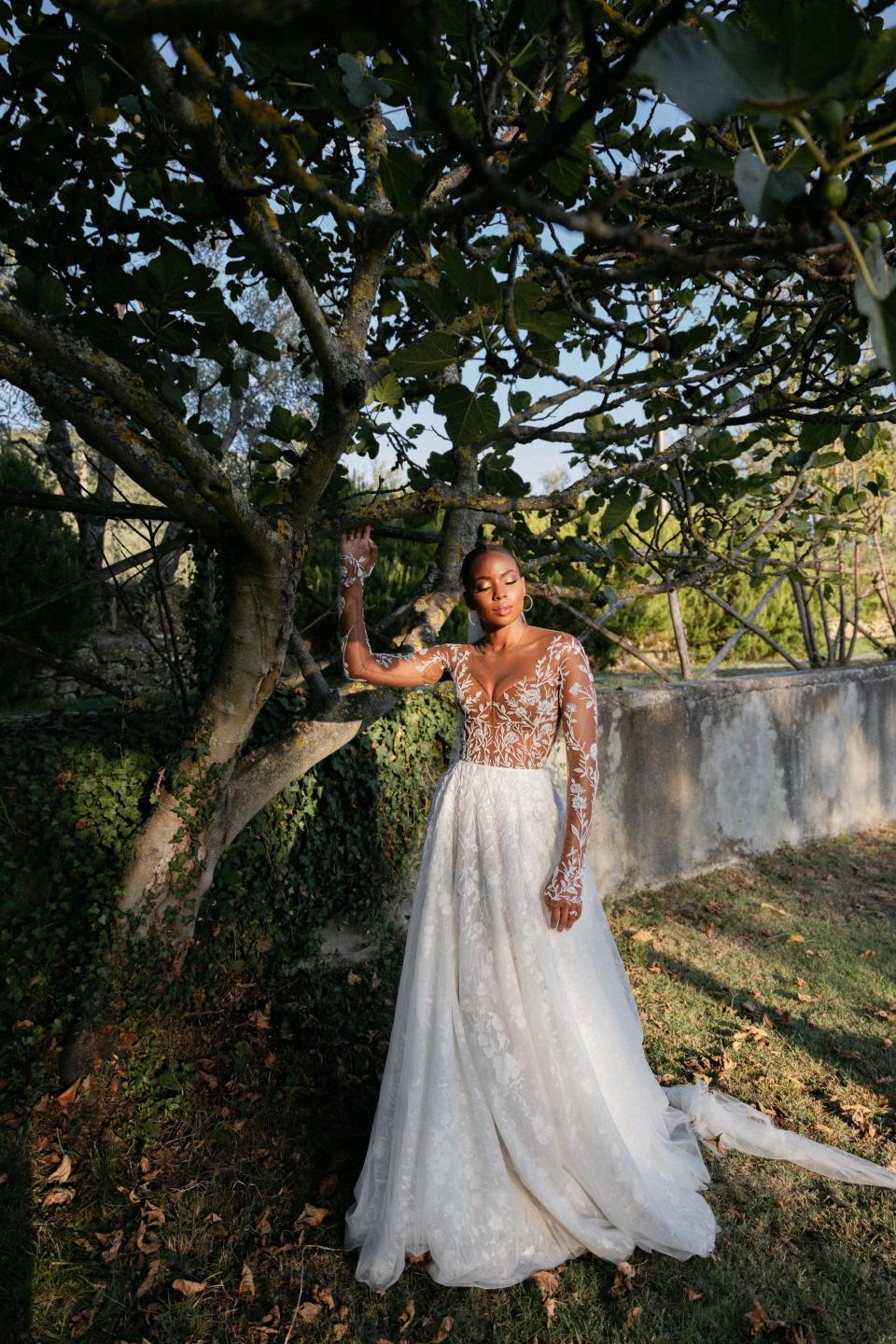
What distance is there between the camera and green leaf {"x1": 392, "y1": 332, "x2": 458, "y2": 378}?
1.90 meters

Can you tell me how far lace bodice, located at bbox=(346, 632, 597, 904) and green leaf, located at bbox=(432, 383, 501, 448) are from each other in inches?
37.7

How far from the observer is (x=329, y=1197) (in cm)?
305

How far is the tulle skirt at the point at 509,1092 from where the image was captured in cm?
272

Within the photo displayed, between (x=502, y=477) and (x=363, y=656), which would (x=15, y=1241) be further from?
(x=502, y=477)

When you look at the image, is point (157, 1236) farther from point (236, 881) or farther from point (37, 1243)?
point (236, 881)

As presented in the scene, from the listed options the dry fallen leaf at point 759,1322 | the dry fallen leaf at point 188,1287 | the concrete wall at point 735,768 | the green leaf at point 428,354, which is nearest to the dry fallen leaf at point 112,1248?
the dry fallen leaf at point 188,1287

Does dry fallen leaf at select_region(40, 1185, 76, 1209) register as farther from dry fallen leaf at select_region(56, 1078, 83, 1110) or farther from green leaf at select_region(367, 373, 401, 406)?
green leaf at select_region(367, 373, 401, 406)

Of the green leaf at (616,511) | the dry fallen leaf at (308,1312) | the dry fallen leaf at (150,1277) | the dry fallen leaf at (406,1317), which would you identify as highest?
the green leaf at (616,511)

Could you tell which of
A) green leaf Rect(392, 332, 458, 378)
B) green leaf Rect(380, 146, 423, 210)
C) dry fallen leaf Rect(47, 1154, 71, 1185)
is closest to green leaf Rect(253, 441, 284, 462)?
green leaf Rect(392, 332, 458, 378)

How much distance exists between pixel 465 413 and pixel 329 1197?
2.68m

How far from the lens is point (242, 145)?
2.69 metres

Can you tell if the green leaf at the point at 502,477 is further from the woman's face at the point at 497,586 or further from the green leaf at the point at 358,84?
the green leaf at the point at 358,84

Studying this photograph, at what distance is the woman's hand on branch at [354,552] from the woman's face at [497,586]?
1.30ft

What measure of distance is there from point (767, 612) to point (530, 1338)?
1122 centimetres
